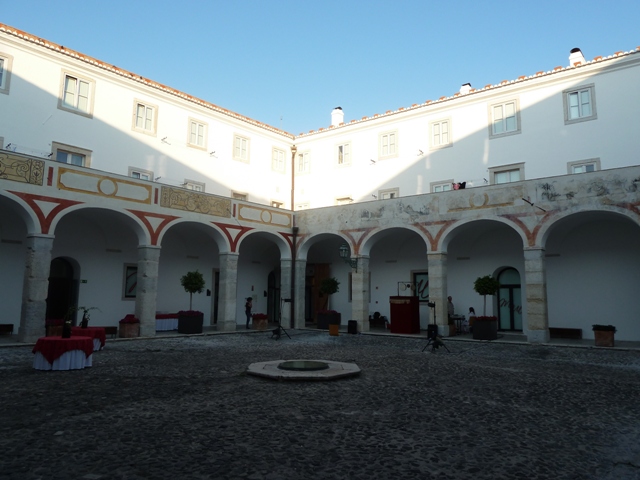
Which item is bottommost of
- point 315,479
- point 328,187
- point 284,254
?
point 315,479

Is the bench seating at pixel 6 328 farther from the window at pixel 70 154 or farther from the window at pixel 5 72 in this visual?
the window at pixel 5 72

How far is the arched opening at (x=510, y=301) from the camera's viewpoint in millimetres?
18750

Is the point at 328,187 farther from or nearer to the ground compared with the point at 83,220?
farther from the ground

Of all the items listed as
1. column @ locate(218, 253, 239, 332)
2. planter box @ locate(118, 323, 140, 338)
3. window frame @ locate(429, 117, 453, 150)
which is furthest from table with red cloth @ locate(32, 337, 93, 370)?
window frame @ locate(429, 117, 453, 150)

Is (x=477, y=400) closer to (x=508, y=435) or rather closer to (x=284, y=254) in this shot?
(x=508, y=435)

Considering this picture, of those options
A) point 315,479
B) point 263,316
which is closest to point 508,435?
point 315,479

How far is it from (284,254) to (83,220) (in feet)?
27.2

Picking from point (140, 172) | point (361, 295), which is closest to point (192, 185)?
point (140, 172)

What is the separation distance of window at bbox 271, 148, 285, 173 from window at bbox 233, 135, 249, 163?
1.76m

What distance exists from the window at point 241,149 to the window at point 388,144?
6541 mm

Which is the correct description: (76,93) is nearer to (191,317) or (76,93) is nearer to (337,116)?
(191,317)

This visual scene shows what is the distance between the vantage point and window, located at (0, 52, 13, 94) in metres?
15.8

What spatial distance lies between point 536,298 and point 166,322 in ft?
44.4

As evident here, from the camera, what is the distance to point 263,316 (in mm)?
20188
